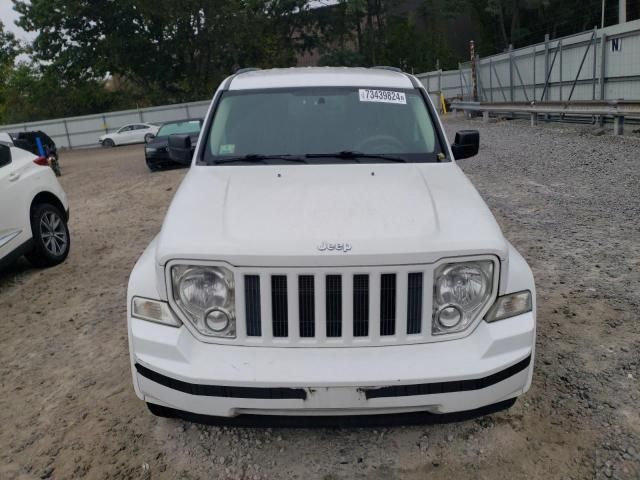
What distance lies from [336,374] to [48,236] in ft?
16.7

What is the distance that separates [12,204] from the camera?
18.8ft

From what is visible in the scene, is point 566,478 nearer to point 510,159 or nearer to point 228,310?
point 228,310

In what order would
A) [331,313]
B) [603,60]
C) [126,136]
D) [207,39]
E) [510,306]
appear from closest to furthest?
[331,313], [510,306], [603,60], [126,136], [207,39]

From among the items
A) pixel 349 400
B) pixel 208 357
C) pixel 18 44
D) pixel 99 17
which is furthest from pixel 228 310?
pixel 18 44

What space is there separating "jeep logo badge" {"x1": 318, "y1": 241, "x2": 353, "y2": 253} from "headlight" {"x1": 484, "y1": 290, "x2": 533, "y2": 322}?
2.39ft

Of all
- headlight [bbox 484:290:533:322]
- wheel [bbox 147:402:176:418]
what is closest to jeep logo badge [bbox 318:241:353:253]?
headlight [bbox 484:290:533:322]

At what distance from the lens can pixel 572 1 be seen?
4266cm

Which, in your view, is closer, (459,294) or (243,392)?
(243,392)

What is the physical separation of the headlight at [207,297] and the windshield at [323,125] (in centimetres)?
129

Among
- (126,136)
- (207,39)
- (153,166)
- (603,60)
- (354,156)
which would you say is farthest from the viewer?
(207,39)

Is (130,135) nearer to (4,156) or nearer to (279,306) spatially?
(4,156)

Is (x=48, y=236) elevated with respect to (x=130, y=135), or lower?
elevated

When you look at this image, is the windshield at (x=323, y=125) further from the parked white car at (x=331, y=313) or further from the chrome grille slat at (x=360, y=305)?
the chrome grille slat at (x=360, y=305)

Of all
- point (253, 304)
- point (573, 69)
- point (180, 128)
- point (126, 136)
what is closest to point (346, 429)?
point (253, 304)
